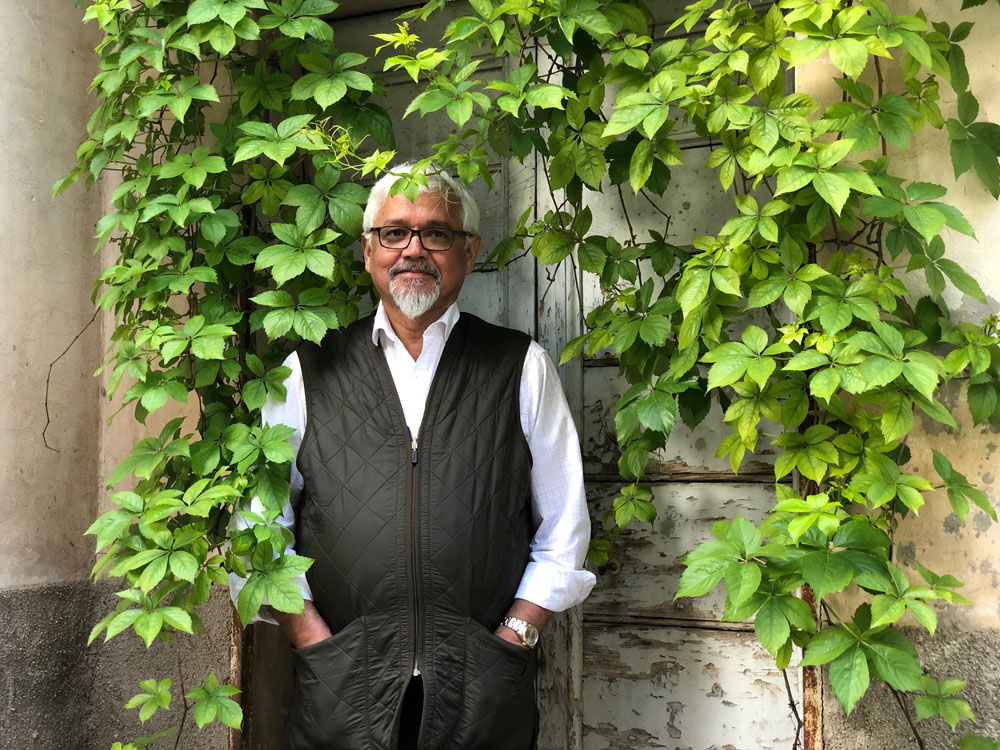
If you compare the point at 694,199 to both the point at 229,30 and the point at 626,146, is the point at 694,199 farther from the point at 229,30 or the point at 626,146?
the point at 229,30

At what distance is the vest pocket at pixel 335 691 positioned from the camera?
75.0 inches

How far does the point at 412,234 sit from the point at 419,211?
6cm

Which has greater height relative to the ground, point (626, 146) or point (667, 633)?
point (626, 146)

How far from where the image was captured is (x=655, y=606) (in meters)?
2.35

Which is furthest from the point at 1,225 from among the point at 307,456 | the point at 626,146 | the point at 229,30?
the point at 626,146

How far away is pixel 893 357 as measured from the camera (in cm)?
159

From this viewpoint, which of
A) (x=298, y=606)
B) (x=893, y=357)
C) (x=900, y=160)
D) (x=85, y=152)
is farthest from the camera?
(x=85, y=152)

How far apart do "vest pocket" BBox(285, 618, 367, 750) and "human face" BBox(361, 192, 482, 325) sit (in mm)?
741

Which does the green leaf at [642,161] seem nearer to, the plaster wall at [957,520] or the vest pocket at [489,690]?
the plaster wall at [957,520]

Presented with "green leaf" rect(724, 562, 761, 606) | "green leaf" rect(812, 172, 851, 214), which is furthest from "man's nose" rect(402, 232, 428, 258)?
"green leaf" rect(724, 562, 761, 606)

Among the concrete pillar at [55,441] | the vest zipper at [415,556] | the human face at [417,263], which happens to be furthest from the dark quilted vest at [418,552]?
the concrete pillar at [55,441]

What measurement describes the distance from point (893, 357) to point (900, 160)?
574mm

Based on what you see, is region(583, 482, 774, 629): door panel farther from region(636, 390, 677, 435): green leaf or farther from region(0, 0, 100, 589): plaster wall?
region(0, 0, 100, 589): plaster wall

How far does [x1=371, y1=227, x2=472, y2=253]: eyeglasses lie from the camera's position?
6.82ft
